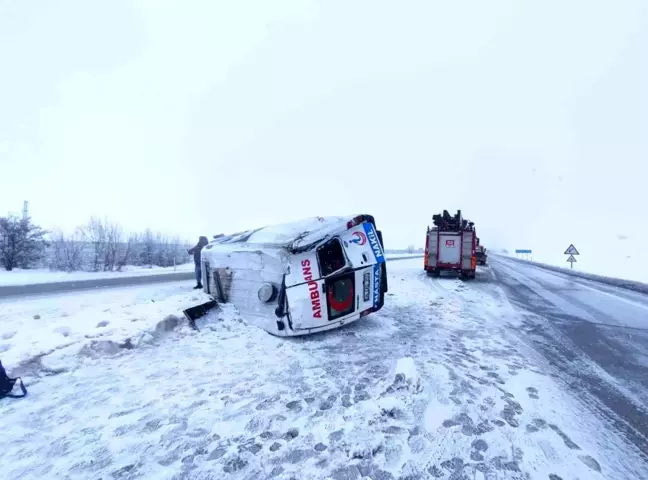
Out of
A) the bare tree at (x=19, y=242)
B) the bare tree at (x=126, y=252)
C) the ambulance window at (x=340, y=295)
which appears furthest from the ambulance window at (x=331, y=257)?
the bare tree at (x=19, y=242)

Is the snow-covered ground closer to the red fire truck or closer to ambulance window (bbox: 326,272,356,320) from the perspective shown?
ambulance window (bbox: 326,272,356,320)

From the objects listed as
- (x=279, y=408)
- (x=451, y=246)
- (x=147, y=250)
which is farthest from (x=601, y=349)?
(x=147, y=250)

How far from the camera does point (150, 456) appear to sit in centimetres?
275

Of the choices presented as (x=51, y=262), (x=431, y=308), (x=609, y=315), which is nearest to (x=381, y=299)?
(x=431, y=308)

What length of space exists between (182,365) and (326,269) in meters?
2.62

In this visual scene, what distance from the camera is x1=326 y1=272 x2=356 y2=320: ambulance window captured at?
227 inches

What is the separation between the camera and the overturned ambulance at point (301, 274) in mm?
5480

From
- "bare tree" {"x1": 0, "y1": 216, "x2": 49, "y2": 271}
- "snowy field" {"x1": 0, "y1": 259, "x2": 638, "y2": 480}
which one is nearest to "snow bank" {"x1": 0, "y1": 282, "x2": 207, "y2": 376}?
"snowy field" {"x1": 0, "y1": 259, "x2": 638, "y2": 480}

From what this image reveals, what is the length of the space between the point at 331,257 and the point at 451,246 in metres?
12.6

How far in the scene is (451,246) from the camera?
16.7m

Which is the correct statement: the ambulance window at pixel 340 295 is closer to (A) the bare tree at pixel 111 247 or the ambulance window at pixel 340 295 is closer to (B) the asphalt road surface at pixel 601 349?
(B) the asphalt road surface at pixel 601 349

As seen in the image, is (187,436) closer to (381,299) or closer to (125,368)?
(125,368)

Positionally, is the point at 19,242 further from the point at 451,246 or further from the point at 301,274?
the point at 451,246

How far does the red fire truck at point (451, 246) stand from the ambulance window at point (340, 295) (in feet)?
39.3
